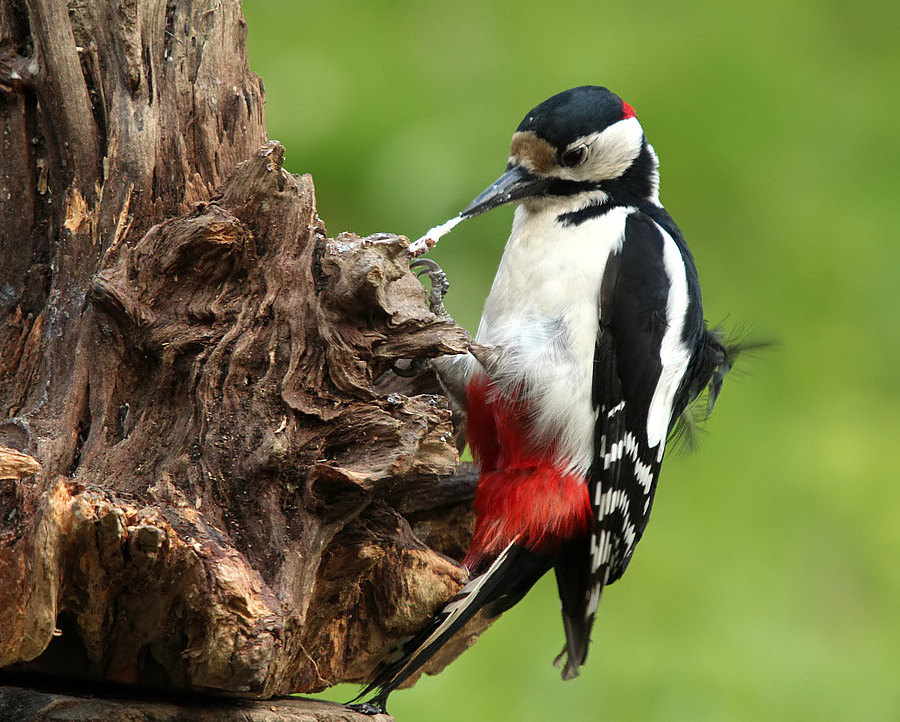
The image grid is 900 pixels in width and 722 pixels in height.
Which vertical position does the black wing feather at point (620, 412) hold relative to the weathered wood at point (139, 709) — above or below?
above

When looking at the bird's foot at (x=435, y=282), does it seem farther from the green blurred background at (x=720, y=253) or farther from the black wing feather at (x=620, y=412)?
the green blurred background at (x=720, y=253)

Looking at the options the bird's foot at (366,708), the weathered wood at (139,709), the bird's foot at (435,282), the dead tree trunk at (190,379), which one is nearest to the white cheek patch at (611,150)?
the bird's foot at (435,282)

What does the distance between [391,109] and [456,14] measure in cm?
95

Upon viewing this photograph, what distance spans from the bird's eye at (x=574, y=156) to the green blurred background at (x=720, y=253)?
0.79 metres

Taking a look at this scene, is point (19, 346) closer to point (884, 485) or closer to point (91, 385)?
point (91, 385)

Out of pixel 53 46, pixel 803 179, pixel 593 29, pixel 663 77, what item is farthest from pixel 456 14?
pixel 53 46

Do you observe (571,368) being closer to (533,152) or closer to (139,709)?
(533,152)

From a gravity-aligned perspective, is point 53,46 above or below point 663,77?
below

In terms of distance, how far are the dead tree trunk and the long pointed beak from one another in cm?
64

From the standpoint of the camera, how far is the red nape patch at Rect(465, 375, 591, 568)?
2.68 meters

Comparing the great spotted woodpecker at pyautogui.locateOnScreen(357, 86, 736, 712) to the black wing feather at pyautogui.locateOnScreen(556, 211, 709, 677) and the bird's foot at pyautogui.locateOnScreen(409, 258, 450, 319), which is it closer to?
the black wing feather at pyautogui.locateOnScreen(556, 211, 709, 677)

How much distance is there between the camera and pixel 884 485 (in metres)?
4.55

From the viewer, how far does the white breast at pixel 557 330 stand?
2742 millimetres

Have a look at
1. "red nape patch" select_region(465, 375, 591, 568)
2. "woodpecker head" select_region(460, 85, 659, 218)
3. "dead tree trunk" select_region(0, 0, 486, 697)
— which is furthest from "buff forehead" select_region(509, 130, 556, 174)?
"dead tree trunk" select_region(0, 0, 486, 697)
